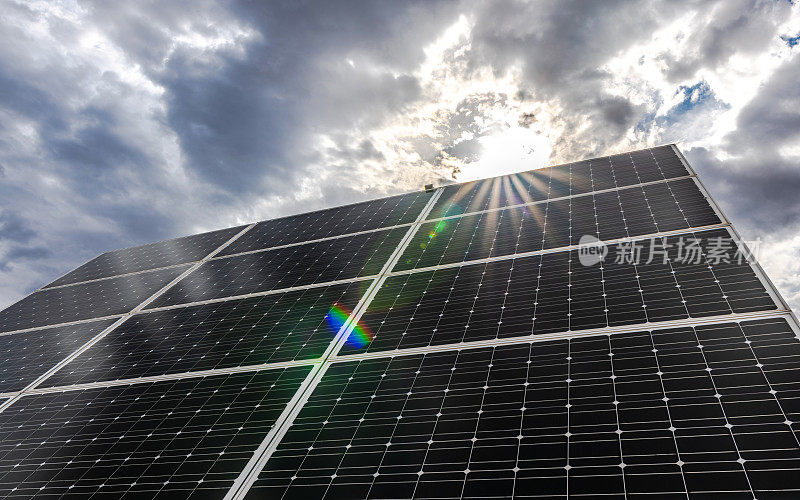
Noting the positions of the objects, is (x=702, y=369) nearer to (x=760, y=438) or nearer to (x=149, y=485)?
(x=760, y=438)

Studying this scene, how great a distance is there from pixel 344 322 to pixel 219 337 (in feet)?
14.6

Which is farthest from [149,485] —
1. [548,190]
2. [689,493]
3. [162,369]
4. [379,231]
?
[548,190]

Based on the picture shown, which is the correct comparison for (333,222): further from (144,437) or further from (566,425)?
(566,425)

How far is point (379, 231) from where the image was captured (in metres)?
22.1

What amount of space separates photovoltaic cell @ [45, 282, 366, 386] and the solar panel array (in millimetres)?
87

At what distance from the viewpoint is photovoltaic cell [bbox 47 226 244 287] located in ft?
87.3

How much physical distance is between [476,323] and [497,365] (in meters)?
1.95

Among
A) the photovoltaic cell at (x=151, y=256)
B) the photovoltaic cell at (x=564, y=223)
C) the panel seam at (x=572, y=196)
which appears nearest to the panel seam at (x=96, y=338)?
the photovoltaic cell at (x=151, y=256)

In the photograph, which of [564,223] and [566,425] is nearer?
[566,425]

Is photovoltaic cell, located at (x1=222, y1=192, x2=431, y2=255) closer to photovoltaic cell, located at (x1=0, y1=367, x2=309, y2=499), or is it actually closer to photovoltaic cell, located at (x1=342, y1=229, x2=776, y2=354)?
photovoltaic cell, located at (x1=342, y1=229, x2=776, y2=354)

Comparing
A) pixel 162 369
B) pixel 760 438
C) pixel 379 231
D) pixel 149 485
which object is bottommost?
pixel 149 485

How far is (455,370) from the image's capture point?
35.3ft
